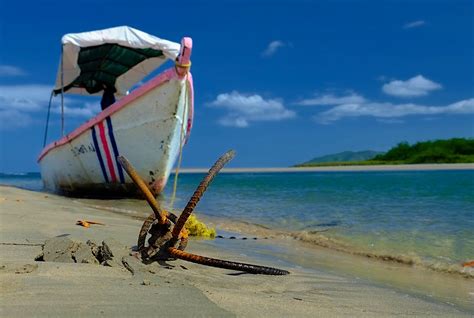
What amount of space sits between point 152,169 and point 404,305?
26.2ft

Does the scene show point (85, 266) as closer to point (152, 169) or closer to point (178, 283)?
point (178, 283)

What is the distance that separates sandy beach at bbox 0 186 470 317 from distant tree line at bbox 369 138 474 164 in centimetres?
4693

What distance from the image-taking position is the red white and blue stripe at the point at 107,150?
995cm

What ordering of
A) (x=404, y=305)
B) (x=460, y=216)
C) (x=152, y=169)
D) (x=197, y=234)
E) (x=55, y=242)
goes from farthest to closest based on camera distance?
(x=152, y=169)
(x=460, y=216)
(x=197, y=234)
(x=55, y=242)
(x=404, y=305)

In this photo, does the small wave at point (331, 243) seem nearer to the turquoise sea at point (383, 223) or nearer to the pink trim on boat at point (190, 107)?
the turquoise sea at point (383, 223)

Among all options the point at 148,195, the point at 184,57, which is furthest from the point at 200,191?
the point at 184,57

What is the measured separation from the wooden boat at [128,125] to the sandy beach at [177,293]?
241 inches

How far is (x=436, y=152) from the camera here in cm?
5059

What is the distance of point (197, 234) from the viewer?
18.0ft

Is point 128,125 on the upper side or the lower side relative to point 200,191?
upper

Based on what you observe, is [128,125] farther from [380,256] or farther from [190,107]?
[380,256]

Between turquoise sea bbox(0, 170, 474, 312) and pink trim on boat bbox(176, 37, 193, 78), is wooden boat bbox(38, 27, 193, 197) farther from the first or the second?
turquoise sea bbox(0, 170, 474, 312)

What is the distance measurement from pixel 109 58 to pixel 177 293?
35.1ft

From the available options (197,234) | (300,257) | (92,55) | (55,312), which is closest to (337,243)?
(300,257)
